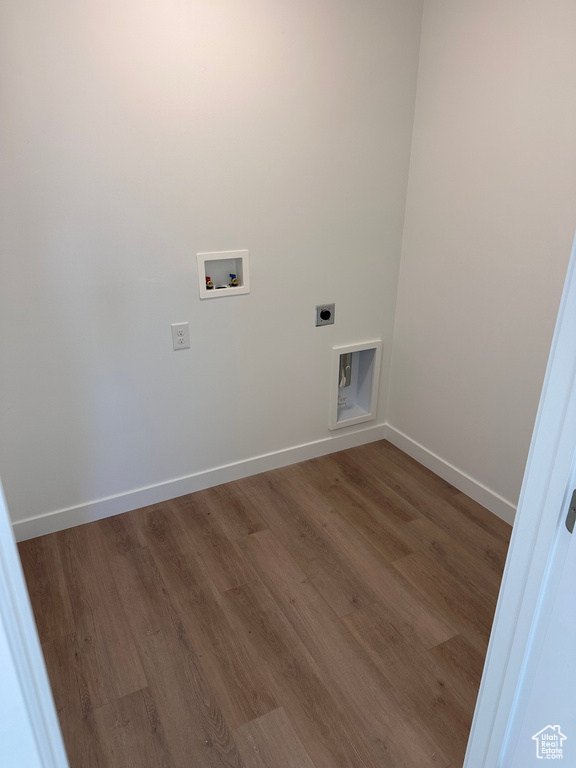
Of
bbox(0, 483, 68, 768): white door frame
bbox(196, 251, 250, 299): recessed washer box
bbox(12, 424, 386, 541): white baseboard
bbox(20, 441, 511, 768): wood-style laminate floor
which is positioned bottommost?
bbox(20, 441, 511, 768): wood-style laminate floor

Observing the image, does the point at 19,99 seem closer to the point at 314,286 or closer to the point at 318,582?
the point at 314,286

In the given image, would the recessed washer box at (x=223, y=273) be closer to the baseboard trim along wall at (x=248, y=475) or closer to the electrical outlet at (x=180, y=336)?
the electrical outlet at (x=180, y=336)

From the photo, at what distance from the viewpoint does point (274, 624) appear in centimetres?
191

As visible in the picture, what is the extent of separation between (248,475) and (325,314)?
0.93 m

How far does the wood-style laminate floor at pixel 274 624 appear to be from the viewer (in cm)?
154

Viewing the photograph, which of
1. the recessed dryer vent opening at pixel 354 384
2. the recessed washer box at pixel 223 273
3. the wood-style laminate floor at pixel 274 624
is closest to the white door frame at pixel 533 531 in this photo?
the wood-style laminate floor at pixel 274 624

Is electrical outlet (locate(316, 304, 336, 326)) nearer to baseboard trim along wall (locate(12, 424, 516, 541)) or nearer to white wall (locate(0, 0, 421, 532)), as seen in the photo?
white wall (locate(0, 0, 421, 532))

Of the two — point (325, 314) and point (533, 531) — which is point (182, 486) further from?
point (533, 531)

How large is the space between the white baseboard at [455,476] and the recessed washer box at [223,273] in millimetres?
1281

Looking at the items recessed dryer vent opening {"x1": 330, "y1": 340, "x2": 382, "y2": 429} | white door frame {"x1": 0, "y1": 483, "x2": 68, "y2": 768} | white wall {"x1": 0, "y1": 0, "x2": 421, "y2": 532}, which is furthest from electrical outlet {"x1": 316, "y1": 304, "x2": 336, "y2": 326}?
white door frame {"x1": 0, "y1": 483, "x2": 68, "y2": 768}

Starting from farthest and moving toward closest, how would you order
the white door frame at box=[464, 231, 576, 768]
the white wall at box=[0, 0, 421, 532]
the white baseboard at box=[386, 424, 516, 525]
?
the white baseboard at box=[386, 424, 516, 525] → the white wall at box=[0, 0, 421, 532] → the white door frame at box=[464, 231, 576, 768]

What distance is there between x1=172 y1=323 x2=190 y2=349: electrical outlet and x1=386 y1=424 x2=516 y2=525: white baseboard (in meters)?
1.37

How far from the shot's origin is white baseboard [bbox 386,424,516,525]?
8.06 feet

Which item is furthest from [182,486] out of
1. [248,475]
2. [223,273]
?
[223,273]
